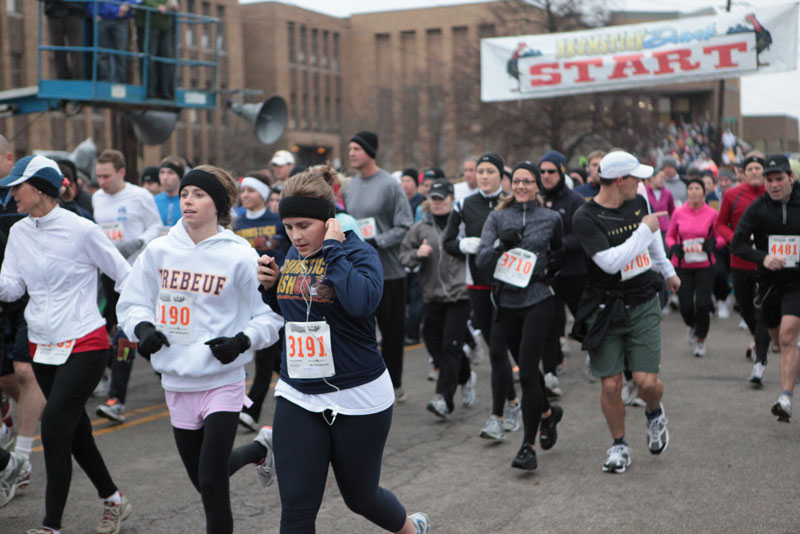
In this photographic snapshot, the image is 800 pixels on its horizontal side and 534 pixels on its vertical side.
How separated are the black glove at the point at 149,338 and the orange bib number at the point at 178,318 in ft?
0.29

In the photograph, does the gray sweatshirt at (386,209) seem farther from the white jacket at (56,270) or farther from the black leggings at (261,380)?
the white jacket at (56,270)

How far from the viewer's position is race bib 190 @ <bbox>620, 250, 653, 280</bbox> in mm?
6609

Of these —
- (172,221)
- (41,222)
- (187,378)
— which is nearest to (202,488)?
(187,378)

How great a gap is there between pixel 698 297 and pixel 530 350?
530 centimetres

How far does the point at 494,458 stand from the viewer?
281 inches

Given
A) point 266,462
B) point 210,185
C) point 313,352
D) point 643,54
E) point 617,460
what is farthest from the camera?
point 643,54

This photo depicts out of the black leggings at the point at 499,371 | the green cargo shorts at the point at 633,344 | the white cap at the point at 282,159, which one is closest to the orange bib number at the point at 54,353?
the black leggings at the point at 499,371

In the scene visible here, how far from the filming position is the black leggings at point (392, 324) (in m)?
8.75

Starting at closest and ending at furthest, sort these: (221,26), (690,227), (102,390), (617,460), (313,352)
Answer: (313,352) < (617,460) < (102,390) < (690,227) < (221,26)

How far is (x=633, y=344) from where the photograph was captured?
6.62 meters

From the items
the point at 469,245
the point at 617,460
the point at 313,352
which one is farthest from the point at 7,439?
the point at 617,460

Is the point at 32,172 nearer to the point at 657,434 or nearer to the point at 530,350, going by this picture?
the point at 530,350

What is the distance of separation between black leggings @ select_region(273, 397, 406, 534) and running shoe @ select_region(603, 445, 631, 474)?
273 centimetres

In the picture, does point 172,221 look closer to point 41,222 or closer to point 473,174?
point 473,174
